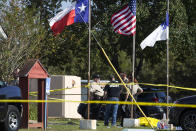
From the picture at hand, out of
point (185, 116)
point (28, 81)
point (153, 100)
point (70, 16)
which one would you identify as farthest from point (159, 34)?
point (153, 100)

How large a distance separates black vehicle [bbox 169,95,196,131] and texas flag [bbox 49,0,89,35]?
4.19 metres

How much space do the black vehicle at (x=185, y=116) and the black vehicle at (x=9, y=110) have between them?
445 centimetres

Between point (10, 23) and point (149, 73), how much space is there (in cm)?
4536

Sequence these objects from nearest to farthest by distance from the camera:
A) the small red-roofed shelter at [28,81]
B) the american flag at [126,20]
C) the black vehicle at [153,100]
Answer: the small red-roofed shelter at [28,81] → the american flag at [126,20] → the black vehicle at [153,100]

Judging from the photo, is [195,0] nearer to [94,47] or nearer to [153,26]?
[153,26]

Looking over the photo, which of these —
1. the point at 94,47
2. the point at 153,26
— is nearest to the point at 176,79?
the point at 94,47

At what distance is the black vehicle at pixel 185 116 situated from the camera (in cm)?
1472

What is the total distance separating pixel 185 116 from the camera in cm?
1492

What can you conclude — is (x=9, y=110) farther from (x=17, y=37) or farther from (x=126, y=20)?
(x=17, y=37)

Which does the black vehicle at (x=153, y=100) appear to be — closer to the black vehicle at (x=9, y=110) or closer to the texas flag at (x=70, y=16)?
the texas flag at (x=70, y=16)

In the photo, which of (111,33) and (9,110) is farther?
(111,33)

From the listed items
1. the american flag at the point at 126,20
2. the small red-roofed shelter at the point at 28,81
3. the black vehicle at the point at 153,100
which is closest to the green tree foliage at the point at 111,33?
the black vehicle at the point at 153,100

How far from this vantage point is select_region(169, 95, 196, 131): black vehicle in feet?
48.3

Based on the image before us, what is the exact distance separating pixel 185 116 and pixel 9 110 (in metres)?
4.95
